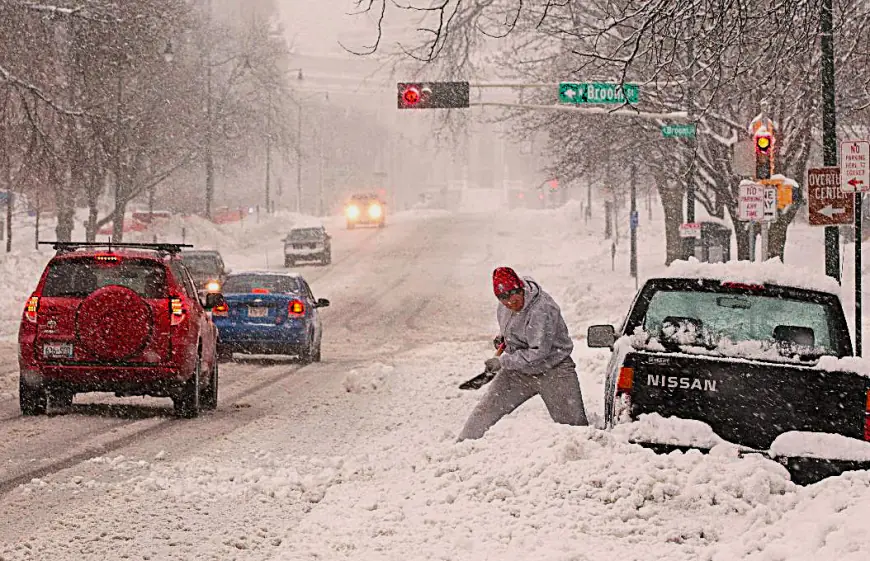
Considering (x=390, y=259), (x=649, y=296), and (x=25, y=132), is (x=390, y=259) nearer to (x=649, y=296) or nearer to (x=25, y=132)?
(x=25, y=132)

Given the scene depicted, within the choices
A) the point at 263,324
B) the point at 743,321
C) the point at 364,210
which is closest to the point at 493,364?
the point at 743,321

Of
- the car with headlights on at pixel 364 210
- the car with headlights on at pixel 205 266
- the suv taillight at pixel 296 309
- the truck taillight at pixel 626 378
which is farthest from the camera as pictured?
the car with headlights on at pixel 364 210

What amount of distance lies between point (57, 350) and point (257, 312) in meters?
8.48

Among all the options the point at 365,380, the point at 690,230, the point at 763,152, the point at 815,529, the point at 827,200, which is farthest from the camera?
the point at 690,230

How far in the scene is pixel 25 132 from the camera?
23609 millimetres

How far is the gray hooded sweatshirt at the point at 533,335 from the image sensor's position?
32.4ft

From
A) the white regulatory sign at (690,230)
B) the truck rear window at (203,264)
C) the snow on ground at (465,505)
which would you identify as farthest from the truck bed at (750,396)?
the white regulatory sign at (690,230)

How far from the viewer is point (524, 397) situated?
1006 centimetres

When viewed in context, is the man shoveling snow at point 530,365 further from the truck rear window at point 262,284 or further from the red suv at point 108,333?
the truck rear window at point 262,284

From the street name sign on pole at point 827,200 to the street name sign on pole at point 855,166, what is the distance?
A: 0.59 metres

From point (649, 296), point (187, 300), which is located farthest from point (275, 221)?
point (649, 296)

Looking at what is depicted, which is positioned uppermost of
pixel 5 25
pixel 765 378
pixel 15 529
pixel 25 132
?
pixel 5 25

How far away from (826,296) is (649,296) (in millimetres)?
1167

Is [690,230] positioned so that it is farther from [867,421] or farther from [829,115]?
[867,421]
